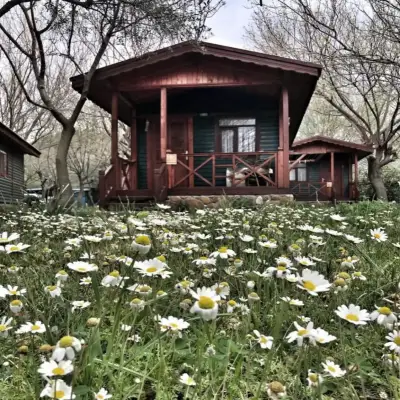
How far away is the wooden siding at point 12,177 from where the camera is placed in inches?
720

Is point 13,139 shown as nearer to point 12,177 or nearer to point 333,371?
point 12,177

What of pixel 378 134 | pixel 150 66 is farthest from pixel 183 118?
pixel 378 134

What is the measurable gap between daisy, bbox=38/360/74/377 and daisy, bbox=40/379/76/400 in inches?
0.8

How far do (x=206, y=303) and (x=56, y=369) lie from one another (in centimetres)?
38

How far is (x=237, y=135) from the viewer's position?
12.6 meters

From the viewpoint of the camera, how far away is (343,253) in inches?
94.3

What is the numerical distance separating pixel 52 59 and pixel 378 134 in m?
19.5

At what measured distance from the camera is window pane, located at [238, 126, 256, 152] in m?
12.5

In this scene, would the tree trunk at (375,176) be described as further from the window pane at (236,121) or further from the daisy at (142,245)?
the daisy at (142,245)

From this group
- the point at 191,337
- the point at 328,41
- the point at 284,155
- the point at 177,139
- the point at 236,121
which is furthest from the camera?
the point at 328,41

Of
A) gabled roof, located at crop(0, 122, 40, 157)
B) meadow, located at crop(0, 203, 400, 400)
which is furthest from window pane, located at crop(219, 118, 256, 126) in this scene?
meadow, located at crop(0, 203, 400, 400)

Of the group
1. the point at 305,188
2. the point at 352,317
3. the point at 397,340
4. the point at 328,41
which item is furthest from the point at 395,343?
the point at 305,188

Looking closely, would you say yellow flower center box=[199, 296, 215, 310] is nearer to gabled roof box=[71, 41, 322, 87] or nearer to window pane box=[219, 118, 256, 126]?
gabled roof box=[71, 41, 322, 87]

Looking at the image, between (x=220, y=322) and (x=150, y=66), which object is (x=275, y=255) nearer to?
(x=220, y=322)
